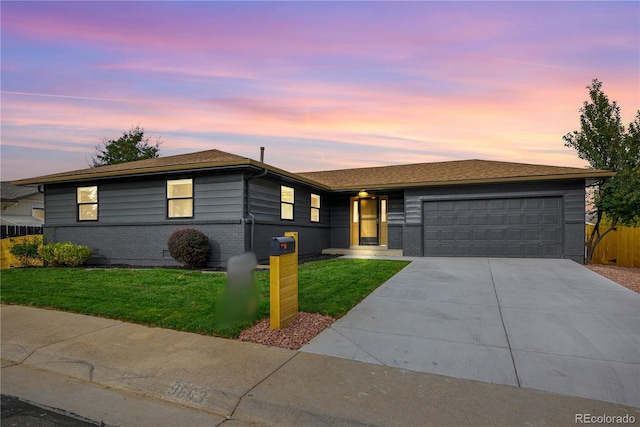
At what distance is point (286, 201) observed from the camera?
1392cm

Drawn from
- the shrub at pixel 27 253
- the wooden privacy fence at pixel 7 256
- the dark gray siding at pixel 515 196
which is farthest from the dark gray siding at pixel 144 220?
the dark gray siding at pixel 515 196

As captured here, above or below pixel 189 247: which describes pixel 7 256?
below

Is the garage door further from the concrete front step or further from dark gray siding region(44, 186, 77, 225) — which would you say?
dark gray siding region(44, 186, 77, 225)

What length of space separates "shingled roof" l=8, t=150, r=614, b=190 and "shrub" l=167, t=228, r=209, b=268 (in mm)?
2158

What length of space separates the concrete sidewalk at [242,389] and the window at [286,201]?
362 inches

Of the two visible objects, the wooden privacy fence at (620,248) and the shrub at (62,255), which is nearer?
the shrub at (62,255)

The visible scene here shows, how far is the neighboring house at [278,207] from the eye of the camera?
37.9 ft

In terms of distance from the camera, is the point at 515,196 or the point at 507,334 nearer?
the point at 507,334

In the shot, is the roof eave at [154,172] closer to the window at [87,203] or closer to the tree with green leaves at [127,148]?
the window at [87,203]

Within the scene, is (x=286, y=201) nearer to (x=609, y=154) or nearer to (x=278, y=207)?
(x=278, y=207)

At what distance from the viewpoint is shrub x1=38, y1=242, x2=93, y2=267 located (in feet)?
39.7

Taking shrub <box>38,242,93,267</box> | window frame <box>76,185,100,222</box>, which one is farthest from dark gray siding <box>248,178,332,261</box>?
window frame <box>76,185,100,222</box>

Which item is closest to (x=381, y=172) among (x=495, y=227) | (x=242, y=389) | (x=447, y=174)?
(x=447, y=174)

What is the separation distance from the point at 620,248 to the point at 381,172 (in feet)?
34.8
